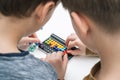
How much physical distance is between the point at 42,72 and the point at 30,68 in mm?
53

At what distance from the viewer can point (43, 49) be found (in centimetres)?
101

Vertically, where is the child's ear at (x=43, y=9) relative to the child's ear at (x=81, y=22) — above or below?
above

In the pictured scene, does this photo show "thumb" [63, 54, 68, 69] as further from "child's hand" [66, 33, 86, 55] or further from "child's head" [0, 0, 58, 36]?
"child's head" [0, 0, 58, 36]

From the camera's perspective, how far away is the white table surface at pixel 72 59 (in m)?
0.94

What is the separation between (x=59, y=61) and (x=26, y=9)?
285mm

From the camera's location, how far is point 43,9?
79 centimetres

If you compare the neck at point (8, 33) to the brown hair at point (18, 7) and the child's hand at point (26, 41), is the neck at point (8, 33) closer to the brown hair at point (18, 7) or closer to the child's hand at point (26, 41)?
the brown hair at point (18, 7)

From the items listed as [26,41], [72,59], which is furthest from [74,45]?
[26,41]

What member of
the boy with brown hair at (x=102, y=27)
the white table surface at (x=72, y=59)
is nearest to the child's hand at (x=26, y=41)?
the white table surface at (x=72, y=59)

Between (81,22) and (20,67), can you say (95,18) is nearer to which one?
(81,22)

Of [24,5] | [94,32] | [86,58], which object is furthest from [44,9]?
[86,58]

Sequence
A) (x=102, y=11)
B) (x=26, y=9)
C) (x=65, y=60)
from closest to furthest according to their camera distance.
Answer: (x=102, y=11) → (x=26, y=9) → (x=65, y=60)

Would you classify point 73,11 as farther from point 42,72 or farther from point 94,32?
point 42,72

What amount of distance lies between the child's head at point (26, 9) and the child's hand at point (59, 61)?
0.20m
